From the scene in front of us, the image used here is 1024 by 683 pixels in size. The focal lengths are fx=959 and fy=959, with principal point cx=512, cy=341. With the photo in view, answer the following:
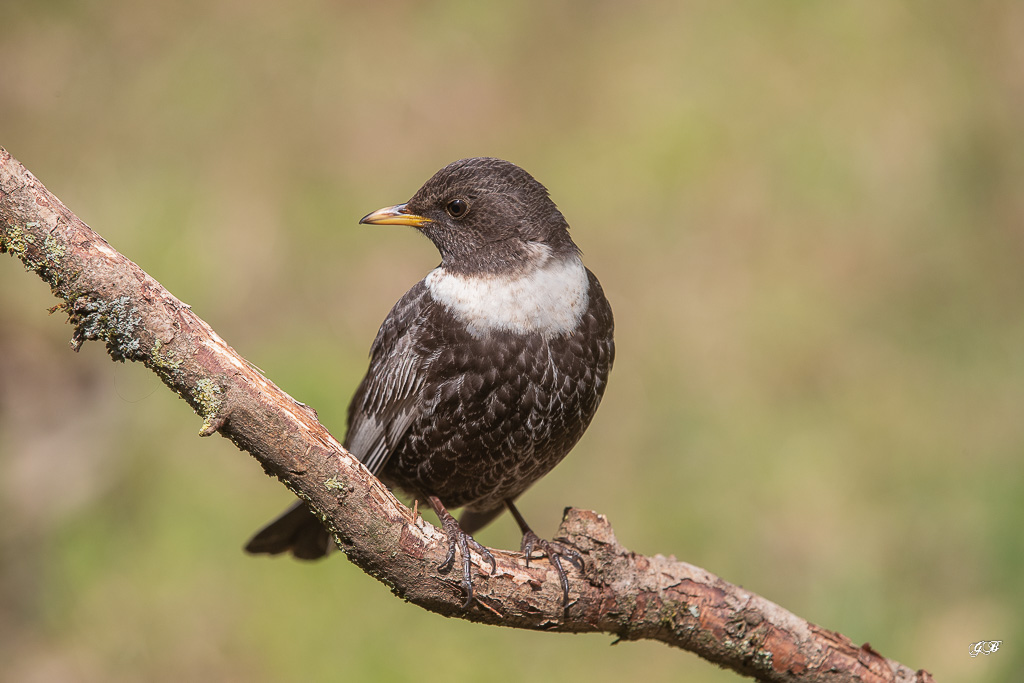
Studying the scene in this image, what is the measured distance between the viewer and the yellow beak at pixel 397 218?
161 inches

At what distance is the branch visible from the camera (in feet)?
8.81

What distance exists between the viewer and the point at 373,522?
124 inches

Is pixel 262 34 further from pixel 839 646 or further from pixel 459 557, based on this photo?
pixel 839 646

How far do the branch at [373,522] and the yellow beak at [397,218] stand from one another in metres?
1.30

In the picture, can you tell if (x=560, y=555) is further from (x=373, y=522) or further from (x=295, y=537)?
(x=295, y=537)

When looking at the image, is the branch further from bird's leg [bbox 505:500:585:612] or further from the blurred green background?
the blurred green background

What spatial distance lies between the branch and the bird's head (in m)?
1.07

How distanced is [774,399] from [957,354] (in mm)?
1444

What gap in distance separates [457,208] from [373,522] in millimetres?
1447

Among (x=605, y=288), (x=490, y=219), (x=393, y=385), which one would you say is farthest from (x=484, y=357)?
(x=605, y=288)

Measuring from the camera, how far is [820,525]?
6352 mm
